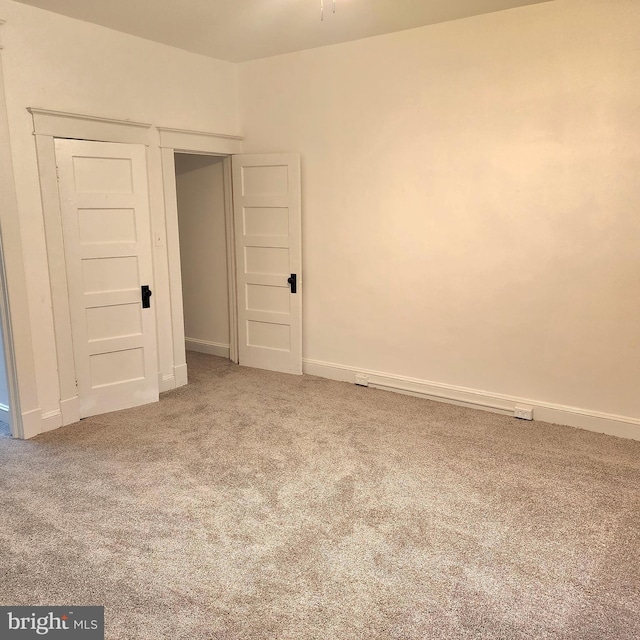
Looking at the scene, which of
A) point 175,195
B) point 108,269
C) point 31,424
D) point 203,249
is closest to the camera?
point 31,424

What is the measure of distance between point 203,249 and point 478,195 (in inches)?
123

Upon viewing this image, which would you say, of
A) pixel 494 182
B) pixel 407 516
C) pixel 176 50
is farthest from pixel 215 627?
pixel 176 50

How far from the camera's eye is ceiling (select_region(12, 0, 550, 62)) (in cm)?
375

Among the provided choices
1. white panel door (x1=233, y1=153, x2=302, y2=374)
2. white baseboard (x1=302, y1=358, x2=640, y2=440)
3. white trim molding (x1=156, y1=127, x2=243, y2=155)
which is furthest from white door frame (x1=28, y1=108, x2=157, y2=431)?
white baseboard (x1=302, y1=358, x2=640, y2=440)

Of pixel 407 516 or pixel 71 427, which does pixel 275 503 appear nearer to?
pixel 407 516

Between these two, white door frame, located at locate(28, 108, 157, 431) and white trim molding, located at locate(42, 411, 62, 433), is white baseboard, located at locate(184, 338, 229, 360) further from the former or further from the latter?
white trim molding, located at locate(42, 411, 62, 433)

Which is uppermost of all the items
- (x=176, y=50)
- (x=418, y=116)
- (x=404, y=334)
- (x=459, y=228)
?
(x=176, y=50)

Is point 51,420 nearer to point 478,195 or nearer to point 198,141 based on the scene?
point 198,141

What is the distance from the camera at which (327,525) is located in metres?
2.85

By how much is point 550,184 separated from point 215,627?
11.5ft

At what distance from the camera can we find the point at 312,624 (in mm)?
2164

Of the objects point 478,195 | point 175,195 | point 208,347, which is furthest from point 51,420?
point 478,195

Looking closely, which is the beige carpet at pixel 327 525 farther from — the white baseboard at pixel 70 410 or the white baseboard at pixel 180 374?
the white baseboard at pixel 180 374

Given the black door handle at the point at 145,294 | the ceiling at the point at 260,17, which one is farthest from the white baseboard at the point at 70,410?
the ceiling at the point at 260,17
